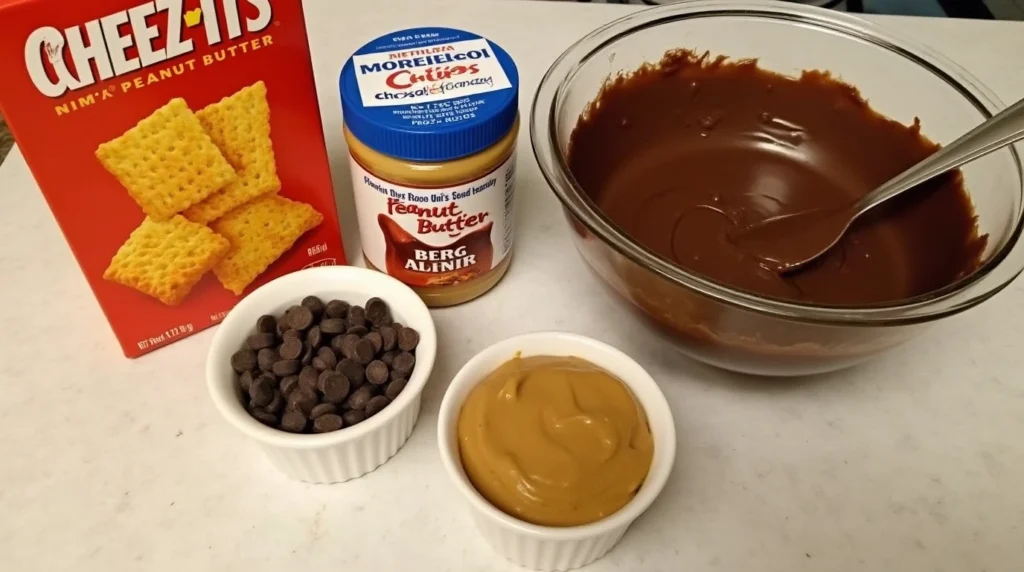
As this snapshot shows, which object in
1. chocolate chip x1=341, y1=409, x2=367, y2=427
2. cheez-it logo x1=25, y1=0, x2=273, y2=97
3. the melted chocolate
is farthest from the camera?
the melted chocolate

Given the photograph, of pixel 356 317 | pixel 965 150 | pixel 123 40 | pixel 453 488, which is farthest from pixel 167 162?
pixel 965 150

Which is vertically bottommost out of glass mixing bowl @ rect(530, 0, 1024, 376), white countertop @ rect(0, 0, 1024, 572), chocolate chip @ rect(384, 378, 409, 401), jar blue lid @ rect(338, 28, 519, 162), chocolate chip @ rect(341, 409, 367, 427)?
white countertop @ rect(0, 0, 1024, 572)

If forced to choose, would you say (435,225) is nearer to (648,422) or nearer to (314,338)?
(314,338)

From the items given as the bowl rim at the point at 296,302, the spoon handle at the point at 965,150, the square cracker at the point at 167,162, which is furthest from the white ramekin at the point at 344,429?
the spoon handle at the point at 965,150

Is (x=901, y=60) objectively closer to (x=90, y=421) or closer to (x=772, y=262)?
(x=772, y=262)

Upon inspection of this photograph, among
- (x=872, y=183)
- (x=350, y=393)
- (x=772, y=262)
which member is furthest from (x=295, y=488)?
(x=872, y=183)

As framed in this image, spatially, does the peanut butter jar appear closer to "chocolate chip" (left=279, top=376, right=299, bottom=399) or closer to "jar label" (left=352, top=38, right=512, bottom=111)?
"jar label" (left=352, top=38, right=512, bottom=111)

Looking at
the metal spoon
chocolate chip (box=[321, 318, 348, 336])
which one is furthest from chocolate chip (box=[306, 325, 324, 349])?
the metal spoon

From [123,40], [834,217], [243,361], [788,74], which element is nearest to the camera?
[123,40]
